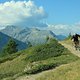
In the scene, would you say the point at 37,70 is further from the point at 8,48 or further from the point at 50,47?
the point at 8,48

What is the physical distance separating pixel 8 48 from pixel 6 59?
88.3 m

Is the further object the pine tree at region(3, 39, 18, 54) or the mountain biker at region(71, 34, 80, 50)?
the pine tree at region(3, 39, 18, 54)

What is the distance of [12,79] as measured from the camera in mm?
36000

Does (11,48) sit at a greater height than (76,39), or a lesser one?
lesser

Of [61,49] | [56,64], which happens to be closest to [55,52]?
[61,49]

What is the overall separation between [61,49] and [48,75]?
84.0 feet

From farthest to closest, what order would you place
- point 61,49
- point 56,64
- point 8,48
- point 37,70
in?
point 8,48 < point 61,49 < point 56,64 < point 37,70

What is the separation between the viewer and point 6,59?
63500mm

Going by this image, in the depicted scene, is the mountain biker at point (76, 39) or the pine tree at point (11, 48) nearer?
the mountain biker at point (76, 39)

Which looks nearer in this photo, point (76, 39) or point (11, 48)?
point (76, 39)

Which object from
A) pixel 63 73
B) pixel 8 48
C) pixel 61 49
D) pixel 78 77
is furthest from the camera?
pixel 8 48

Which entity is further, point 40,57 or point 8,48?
point 8,48

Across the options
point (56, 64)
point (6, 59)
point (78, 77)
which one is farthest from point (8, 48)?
point (78, 77)

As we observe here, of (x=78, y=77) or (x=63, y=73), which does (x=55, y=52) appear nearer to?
(x=63, y=73)
